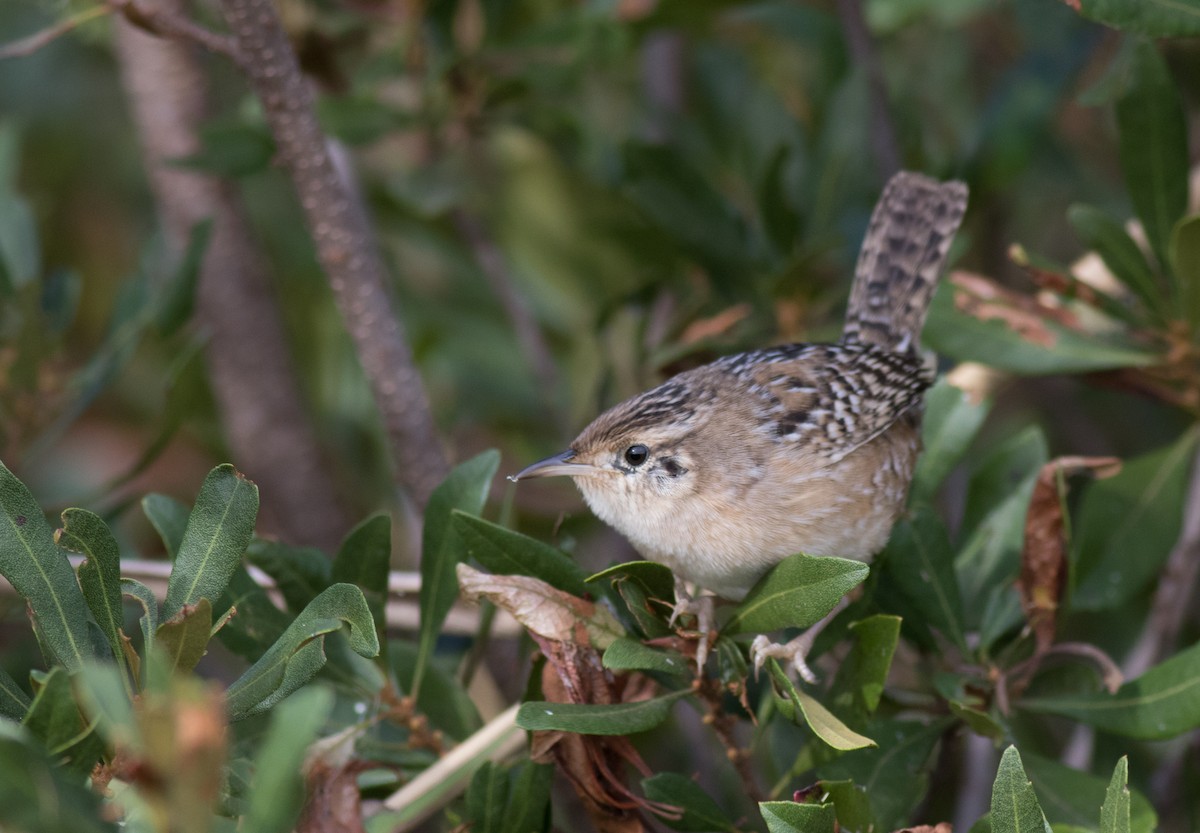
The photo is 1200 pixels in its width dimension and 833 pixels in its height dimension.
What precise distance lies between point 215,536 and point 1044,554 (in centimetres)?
153

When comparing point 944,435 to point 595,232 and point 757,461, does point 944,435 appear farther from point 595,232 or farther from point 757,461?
point 595,232

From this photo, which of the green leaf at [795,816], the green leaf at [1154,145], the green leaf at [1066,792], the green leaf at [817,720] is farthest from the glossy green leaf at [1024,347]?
the green leaf at [795,816]

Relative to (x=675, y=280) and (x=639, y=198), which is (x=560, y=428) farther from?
(x=639, y=198)

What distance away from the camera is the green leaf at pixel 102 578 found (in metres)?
1.78

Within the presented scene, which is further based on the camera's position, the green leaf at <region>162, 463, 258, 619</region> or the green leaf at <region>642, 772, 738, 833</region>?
the green leaf at <region>642, 772, 738, 833</region>

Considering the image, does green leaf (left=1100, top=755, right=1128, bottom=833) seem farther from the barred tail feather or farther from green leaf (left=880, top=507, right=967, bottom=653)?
the barred tail feather

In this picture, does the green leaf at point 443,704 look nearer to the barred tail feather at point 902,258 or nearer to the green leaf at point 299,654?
the green leaf at point 299,654

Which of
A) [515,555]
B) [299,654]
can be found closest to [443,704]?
[515,555]

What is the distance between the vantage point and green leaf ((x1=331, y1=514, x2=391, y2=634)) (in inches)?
87.8

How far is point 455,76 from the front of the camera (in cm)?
361

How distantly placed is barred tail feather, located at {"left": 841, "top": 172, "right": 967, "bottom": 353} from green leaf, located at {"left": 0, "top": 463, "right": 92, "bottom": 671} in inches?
85.5

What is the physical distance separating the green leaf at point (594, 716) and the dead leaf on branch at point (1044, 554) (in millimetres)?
771

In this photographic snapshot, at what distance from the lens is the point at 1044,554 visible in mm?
2352

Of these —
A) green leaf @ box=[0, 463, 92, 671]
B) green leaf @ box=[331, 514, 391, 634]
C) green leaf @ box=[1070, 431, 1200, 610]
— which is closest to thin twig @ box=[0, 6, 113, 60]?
green leaf @ box=[0, 463, 92, 671]
